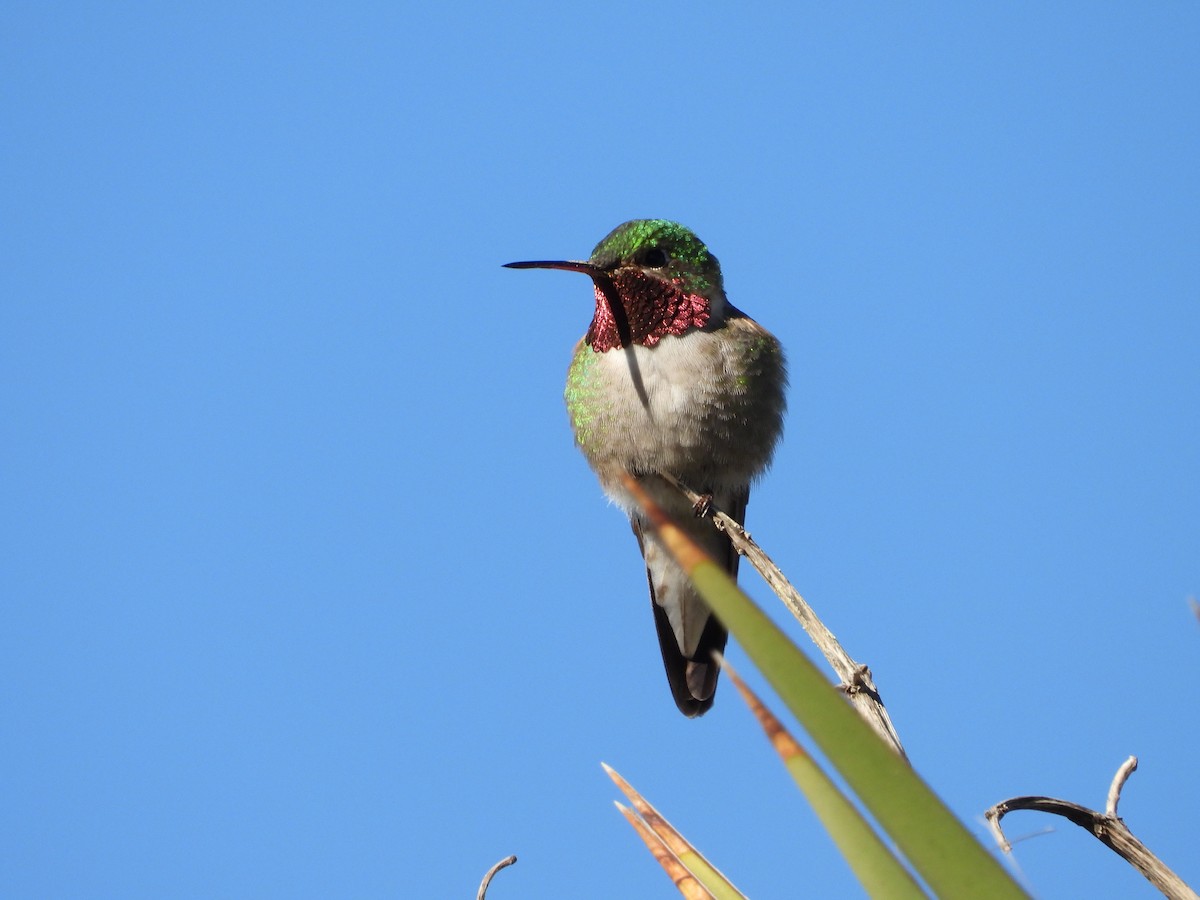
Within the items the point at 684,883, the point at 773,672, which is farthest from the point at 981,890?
the point at 684,883

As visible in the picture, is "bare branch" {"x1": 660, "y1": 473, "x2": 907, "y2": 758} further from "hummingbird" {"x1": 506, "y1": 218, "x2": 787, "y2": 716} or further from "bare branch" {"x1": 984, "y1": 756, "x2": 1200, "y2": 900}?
"hummingbird" {"x1": 506, "y1": 218, "x2": 787, "y2": 716}

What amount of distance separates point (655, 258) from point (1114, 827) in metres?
3.52

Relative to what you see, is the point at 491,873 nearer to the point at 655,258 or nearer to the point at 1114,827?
the point at 1114,827

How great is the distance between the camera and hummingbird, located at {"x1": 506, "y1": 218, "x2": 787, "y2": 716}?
4.55 m

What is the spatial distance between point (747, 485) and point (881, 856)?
12.8 feet

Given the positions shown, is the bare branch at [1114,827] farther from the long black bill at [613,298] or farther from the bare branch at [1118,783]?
the long black bill at [613,298]

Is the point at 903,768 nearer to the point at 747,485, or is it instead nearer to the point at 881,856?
the point at 881,856

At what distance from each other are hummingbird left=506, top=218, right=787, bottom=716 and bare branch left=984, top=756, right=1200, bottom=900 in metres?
2.75

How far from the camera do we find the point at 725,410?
4555mm

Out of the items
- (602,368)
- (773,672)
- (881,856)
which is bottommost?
(881,856)

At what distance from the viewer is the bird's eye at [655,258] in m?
4.83

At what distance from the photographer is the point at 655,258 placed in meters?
4.86

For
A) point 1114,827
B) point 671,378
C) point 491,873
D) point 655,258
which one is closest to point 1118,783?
point 1114,827

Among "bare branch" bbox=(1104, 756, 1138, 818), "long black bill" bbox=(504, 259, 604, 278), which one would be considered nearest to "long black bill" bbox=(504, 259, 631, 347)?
"long black bill" bbox=(504, 259, 604, 278)
